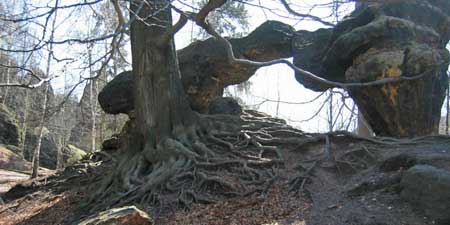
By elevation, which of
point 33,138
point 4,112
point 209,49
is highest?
point 209,49

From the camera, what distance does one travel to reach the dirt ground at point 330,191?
15.0 ft

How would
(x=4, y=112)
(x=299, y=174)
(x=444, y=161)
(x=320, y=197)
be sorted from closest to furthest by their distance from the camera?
(x=444, y=161), (x=320, y=197), (x=299, y=174), (x=4, y=112)

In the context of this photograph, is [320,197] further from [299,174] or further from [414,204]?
[414,204]

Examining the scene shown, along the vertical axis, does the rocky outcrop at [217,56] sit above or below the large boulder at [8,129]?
above

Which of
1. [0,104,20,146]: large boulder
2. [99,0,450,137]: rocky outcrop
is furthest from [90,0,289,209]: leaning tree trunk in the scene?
[0,104,20,146]: large boulder

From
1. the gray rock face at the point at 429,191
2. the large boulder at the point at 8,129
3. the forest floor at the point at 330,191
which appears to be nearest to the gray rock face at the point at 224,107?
the forest floor at the point at 330,191

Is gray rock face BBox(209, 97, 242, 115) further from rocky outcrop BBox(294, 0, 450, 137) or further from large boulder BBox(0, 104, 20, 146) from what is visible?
large boulder BBox(0, 104, 20, 146)

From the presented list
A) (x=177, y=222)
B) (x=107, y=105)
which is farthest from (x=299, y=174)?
(x=107, y=105)

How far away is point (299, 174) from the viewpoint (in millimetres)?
6043

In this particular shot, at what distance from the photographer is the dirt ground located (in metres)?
4.57

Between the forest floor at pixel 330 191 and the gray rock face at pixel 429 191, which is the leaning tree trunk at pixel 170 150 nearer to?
the forest floor at pixel 330 191

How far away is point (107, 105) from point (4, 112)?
52.7 ft

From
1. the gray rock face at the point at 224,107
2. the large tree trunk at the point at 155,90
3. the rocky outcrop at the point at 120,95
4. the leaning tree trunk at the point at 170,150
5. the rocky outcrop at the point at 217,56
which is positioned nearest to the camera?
the leaning tree trunk at the point at 170,150

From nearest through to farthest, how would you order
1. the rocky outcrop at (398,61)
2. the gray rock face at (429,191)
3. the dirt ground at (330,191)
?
the gray rock face at (429,191) → the dirt ground at (330,191) → the rocky outcrop at (398,61)
